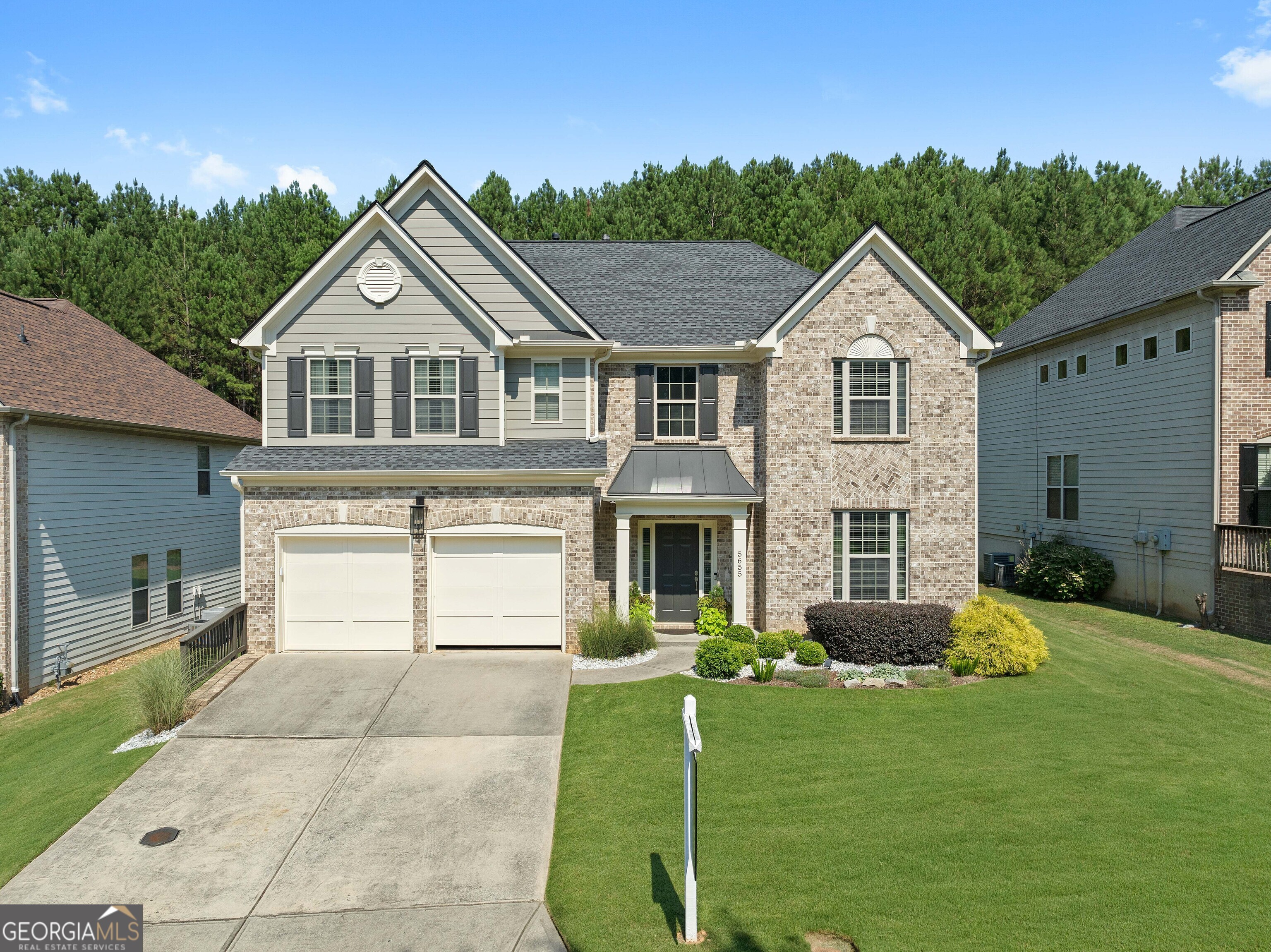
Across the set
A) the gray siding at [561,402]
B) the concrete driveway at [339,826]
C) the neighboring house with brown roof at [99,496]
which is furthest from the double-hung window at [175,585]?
the gray siding at [561,402]

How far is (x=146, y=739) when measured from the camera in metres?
11.2

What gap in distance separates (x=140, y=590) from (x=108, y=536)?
1.85 meters

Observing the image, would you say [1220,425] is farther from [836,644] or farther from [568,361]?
[568,361]

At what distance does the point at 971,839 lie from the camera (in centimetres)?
753

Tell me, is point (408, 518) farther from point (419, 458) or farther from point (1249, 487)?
point (1249, 487)

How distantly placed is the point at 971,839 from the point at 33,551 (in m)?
17.5

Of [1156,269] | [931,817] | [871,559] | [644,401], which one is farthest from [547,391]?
[1156,269]

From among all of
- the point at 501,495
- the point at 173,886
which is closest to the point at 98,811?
the point at 173,886

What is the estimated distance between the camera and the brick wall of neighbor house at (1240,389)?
55.2ft

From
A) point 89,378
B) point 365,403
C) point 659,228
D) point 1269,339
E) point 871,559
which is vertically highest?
point 659,228

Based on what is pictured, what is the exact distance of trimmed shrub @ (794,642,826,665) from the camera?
14234mm

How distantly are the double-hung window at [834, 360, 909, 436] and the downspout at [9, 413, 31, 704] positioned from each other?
17.0 m

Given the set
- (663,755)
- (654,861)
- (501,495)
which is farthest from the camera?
(501,495)

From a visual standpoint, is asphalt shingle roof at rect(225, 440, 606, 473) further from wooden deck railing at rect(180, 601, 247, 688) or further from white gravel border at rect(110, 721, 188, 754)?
white gravel border at rect(110, 721, 188, 754)
